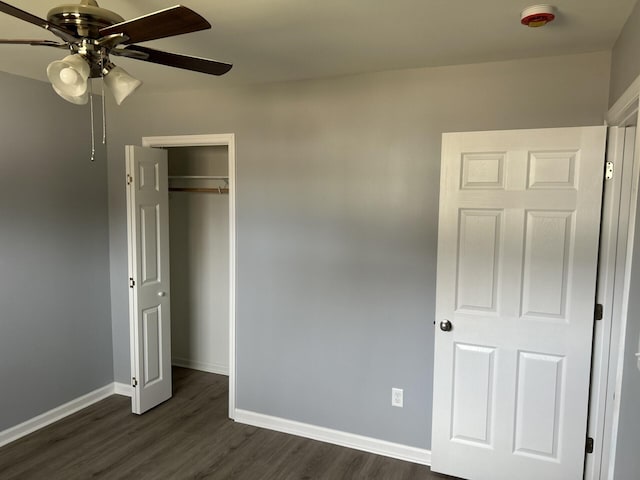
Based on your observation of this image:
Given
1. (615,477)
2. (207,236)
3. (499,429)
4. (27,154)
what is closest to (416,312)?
(499,429)

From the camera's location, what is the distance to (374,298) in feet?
9.68

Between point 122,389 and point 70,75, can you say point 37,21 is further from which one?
point 122,389

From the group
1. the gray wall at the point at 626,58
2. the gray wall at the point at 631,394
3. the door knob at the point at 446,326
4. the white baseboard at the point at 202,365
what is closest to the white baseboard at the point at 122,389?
the white baseboard at the point at 202,365

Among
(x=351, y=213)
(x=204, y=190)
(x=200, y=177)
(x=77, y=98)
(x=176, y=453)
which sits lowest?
(x=176, y=453)

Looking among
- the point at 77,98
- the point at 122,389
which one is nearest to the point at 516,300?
the point at 77,98

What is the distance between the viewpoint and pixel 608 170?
7.57 feet

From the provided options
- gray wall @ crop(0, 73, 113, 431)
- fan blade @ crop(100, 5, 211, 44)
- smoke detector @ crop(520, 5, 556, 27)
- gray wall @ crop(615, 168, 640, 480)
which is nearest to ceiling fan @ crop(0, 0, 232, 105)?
fan blade @ crop(100, 5, 211, 44)

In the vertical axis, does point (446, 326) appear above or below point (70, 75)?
below

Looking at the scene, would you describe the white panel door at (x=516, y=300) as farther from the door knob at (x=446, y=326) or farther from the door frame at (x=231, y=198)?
the door frame at (x=231, y=198)

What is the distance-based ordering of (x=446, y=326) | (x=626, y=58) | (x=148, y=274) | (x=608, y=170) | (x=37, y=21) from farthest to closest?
(x=148, y=274) → (x=446, y=326) → (x=608, y=170) → (x=626, y=58) → (x=37, y=21)

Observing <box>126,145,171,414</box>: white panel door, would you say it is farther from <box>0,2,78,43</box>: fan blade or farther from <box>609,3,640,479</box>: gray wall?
<box>609,3,640,479</box>: gray wall

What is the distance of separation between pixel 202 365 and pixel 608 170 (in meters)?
3.80

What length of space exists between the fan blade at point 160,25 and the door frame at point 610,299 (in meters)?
1.97

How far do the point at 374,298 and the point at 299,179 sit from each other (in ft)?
3.18
